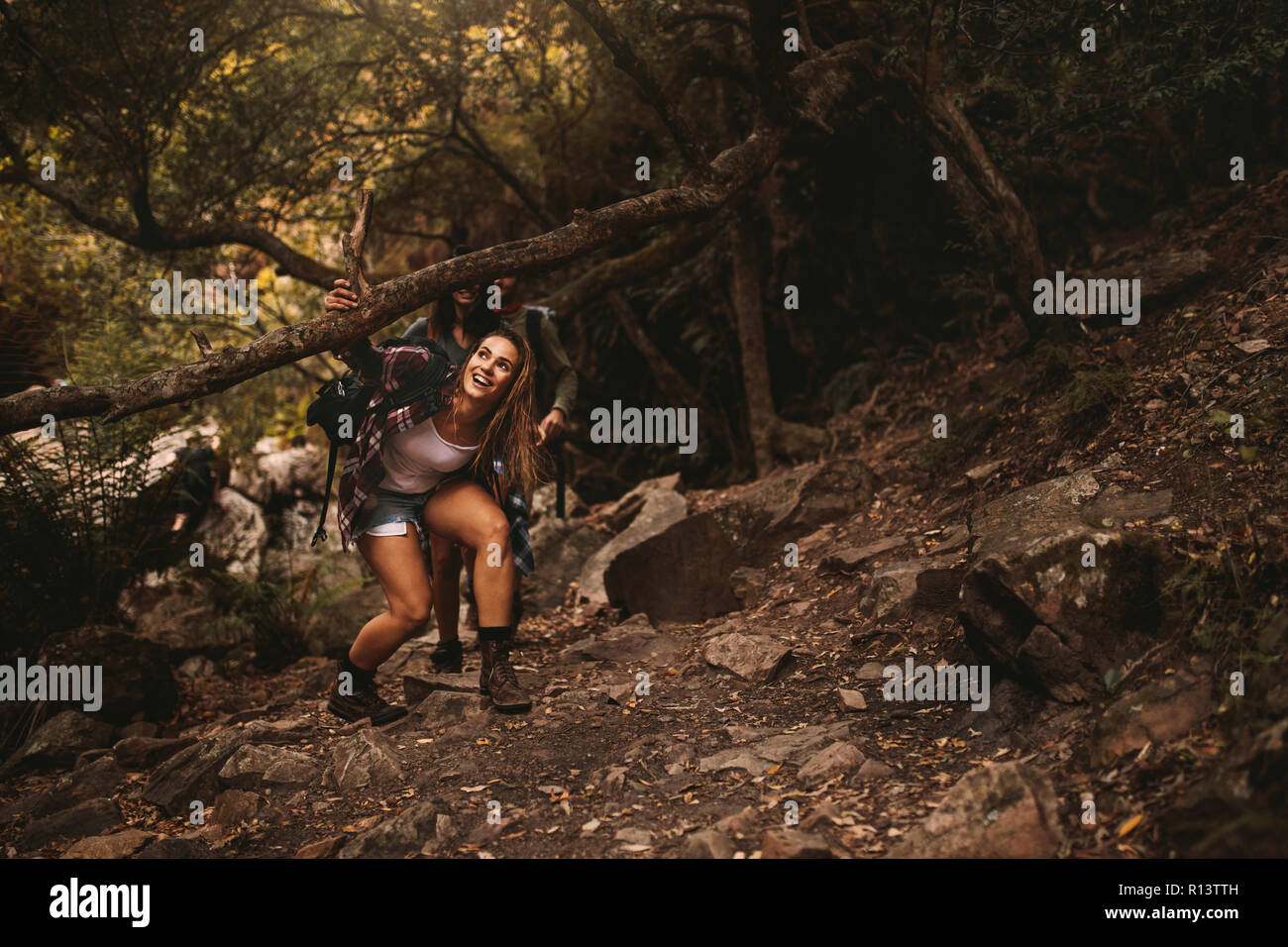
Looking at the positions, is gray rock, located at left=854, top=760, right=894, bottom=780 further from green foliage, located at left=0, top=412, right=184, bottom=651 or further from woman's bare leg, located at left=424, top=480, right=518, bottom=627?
green foliage, located at left=0, top=412, right=184, bottom=651

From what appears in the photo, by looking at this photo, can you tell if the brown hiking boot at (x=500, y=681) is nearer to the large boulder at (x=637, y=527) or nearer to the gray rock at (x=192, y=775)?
the gray rock at (x=192, y=775)

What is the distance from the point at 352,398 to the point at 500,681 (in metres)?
1.67

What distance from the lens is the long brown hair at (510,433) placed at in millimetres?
4523

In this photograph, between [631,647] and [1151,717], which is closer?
[1151,717]

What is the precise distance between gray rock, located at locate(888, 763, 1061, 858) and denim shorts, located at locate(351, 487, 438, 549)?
2.81 meters

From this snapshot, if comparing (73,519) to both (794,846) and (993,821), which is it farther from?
(993,821)

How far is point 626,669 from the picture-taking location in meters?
5.09

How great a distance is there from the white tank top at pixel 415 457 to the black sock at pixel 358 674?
100 centimetres

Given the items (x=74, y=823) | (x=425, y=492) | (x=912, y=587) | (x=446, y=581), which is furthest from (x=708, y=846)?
(x=74, y=823)

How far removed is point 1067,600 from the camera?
3.38 m

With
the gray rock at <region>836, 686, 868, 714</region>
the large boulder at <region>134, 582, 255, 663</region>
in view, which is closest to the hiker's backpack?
the gray rock at <region>836, 686, 868, 714</region>

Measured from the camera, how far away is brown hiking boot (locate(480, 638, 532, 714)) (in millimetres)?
4402
